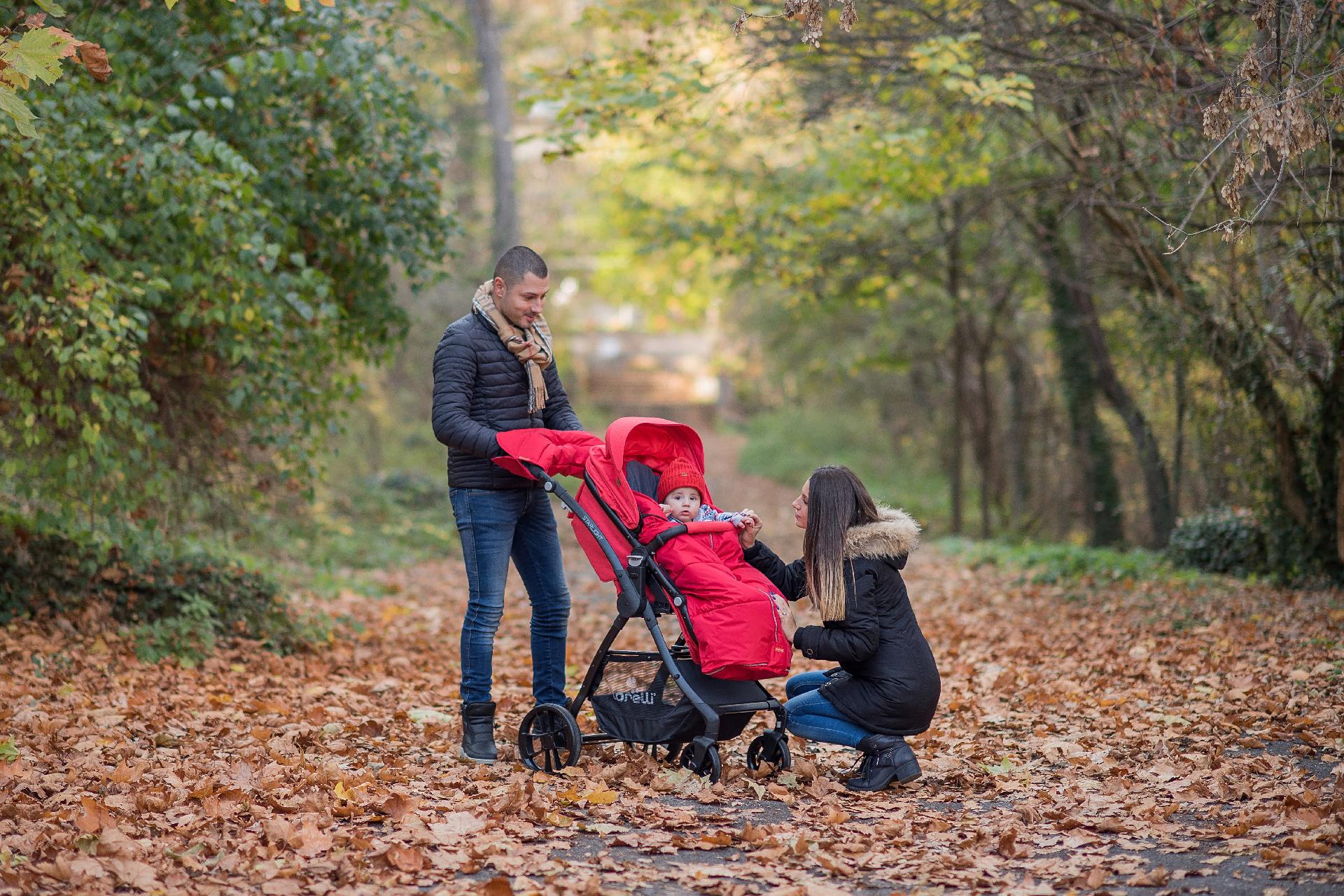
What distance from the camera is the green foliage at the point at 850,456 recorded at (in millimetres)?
22125

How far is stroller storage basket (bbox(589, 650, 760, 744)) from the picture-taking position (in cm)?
493

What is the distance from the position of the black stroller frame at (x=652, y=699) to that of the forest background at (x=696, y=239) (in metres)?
2.49

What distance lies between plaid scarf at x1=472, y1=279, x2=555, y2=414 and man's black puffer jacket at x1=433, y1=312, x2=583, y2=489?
0.04 meters

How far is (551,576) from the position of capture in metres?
5.53

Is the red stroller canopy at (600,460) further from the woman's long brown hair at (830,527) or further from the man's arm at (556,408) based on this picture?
the woman's long brown hair at (830,527)

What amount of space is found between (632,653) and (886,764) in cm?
117

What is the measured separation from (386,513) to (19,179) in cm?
990

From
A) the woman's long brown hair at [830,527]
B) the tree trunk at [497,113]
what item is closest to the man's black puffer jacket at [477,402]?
the woman's long brown hair at [830,527]

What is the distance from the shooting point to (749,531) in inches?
198

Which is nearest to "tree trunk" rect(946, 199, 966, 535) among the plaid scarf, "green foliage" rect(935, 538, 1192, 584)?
"green foliage" rect(935, 538, 1192, 584)

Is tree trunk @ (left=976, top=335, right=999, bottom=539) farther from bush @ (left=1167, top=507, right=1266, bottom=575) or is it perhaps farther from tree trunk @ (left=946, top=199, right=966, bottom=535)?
bush @ (left=1167, top=507, right=1266, bottom=575)

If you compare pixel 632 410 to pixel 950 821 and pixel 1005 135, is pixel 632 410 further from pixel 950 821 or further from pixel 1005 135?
pixel 950 821

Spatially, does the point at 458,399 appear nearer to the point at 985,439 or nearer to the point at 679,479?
the point at 679,479

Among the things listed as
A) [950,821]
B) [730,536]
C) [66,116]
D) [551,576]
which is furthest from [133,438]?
[950,821]
